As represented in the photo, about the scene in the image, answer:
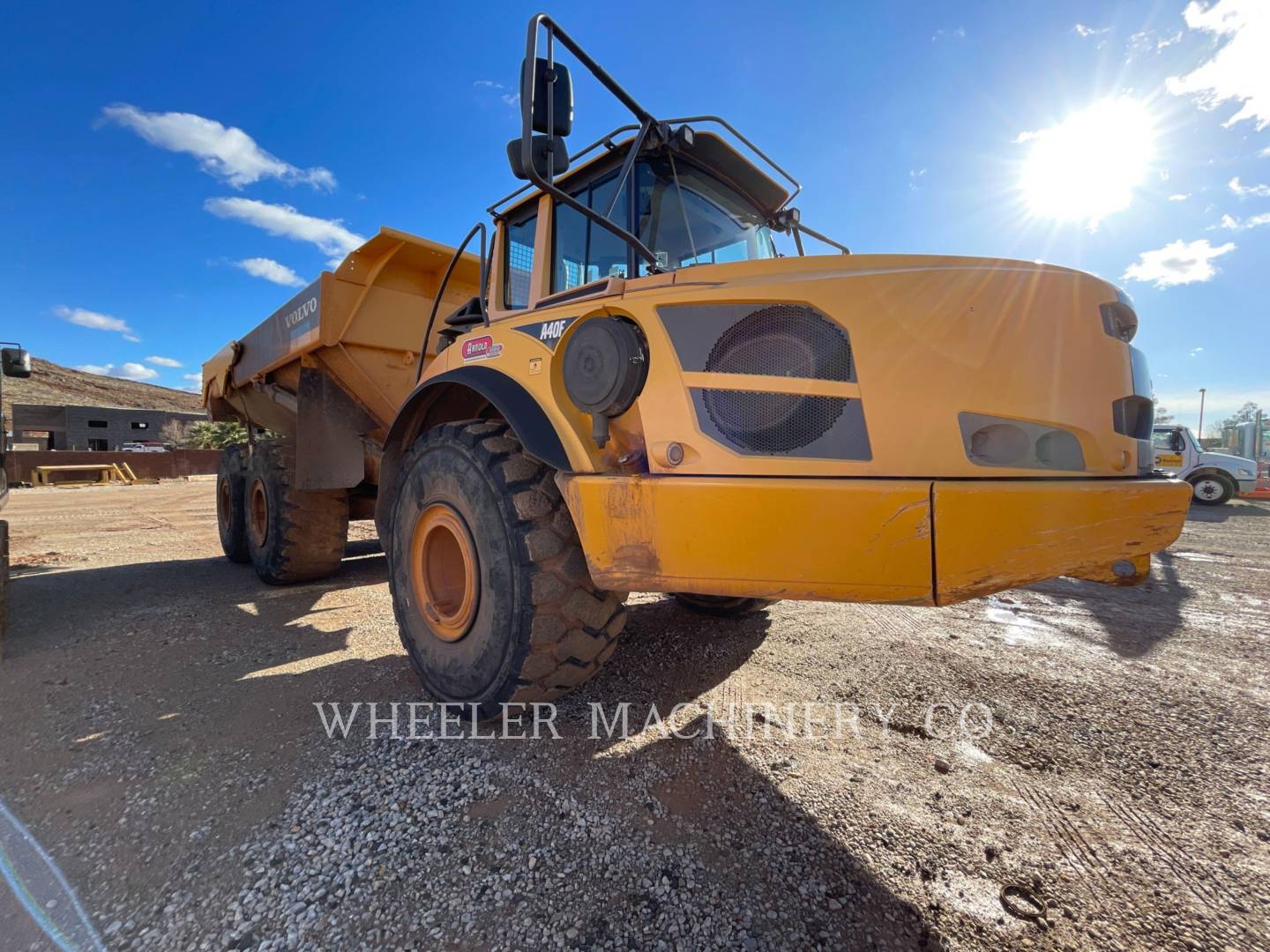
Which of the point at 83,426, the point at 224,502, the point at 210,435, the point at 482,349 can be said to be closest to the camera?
the point at 482,349

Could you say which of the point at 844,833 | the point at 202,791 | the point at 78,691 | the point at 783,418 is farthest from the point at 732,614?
the point at 78,691

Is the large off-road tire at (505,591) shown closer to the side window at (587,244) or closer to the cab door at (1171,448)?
the side window at (587,244)

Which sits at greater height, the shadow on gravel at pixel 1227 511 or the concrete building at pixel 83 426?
the concrete building at pixel 83 426

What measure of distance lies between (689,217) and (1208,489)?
17.0m

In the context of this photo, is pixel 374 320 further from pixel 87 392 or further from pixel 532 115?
pixel 87 392

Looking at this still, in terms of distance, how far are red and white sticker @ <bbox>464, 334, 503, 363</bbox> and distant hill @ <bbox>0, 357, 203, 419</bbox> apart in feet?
178

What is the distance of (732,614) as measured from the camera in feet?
11.7

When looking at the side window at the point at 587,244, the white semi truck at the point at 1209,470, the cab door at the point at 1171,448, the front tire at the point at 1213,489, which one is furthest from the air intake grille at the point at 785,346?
the front tire at the point at 1213,489

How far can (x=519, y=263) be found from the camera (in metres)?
2.83

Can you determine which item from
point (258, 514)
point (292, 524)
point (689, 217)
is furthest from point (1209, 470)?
point (258, 514)

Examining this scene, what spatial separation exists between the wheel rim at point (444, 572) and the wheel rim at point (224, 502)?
180 inches

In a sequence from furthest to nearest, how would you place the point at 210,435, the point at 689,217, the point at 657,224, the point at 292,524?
the point at 210,435 < the point at 292,524 < the point at 689,217 < the point at 657,224

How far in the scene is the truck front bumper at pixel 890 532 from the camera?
1459 millimetres

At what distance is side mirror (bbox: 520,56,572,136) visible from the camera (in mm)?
1760
